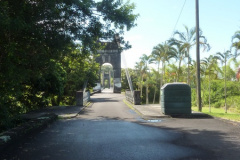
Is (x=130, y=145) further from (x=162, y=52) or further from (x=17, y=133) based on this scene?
(x=162, y=52)

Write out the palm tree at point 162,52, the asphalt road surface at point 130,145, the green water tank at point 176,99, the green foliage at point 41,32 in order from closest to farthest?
1. the asphalt road surface at point 130,145
2. the green foliage at point 41,32
3. the green water tank at point 176,99
4. the palm tree at point 162,52

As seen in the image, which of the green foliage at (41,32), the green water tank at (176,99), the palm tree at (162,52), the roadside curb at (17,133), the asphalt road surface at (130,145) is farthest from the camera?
the palm tree at (162,52)

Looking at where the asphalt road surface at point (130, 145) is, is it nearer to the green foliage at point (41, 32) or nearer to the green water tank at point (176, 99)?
the green foliage at point (41, 32)

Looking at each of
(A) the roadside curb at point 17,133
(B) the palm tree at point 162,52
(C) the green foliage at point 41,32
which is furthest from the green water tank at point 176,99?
(B) the palm tree at point 162,52

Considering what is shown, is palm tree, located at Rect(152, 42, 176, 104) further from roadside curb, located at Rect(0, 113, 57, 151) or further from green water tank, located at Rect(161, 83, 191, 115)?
roadside curb, located at Rect(0, 113, 57, 151)

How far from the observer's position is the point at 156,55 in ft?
125

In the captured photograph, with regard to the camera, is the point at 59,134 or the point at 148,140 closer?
the point at 148,140

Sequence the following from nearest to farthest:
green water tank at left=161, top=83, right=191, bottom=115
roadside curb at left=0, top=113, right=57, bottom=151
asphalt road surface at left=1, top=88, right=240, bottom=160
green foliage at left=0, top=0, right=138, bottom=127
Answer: asphalt road surface at left=1, top=88, right=240, bottom=160 → roadside curb at left=0, top=113, right=57, bottom=151 → green foliage at left=0, top=0, right=138, bottom=127 → green water tank at left=161, top=83, right=191, bottom=115

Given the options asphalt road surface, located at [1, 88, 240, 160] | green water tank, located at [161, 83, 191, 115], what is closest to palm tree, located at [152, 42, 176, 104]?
green water tank, located at [161, 83, 191, 115]

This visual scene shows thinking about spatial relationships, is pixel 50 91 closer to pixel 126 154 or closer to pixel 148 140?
pixel 148 140

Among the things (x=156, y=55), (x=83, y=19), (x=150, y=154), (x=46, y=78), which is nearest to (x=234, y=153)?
(x=150, y=154)

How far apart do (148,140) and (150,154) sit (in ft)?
5.73

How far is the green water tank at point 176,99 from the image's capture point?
14.6 metres

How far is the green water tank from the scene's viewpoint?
14555mm
